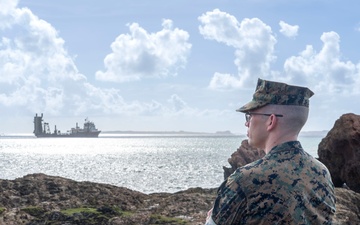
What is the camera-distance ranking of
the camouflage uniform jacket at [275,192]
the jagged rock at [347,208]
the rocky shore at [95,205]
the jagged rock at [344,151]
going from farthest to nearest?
1. the jagged rock at [344,151]
2. the rocky shore at [95,205]
3. the jagged rock at [347,208]
4. the camouflage uniform jacket at [275,192]

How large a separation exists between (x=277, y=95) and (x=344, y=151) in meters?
12.6

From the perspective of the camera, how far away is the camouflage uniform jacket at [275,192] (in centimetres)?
376

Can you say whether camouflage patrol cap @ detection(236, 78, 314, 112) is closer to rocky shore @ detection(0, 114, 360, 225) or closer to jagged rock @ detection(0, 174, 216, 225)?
rocky shore @ detection(0, 114, 360, 225)

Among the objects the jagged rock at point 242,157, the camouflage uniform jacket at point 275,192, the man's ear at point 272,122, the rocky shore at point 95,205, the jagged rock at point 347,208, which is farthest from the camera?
the jagged rock at point 242,157

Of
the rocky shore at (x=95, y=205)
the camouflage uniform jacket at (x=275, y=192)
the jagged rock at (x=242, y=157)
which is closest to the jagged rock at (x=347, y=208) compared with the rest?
the rocky shore at (x=95, y=205)

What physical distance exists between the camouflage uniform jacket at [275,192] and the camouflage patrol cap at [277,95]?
0.30m

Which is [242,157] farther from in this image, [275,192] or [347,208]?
[275,192]

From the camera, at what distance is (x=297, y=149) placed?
3.96m

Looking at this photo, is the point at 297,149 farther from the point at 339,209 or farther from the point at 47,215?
the point at 47,215

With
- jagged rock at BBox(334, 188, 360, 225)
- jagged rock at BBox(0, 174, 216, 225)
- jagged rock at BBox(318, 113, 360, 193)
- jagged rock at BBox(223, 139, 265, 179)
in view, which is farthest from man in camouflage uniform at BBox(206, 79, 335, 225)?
jagged rock at BBox(223, 139, 265, 179)

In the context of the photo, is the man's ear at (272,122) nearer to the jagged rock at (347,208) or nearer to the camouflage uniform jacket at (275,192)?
the camouflage uniform jacket at (275,192)

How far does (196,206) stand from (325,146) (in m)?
7.72

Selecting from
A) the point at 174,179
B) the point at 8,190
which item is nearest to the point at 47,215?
the point at 8,190

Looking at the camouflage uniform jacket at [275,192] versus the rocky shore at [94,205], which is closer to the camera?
the camouflage uniform jacket at [275,192]
